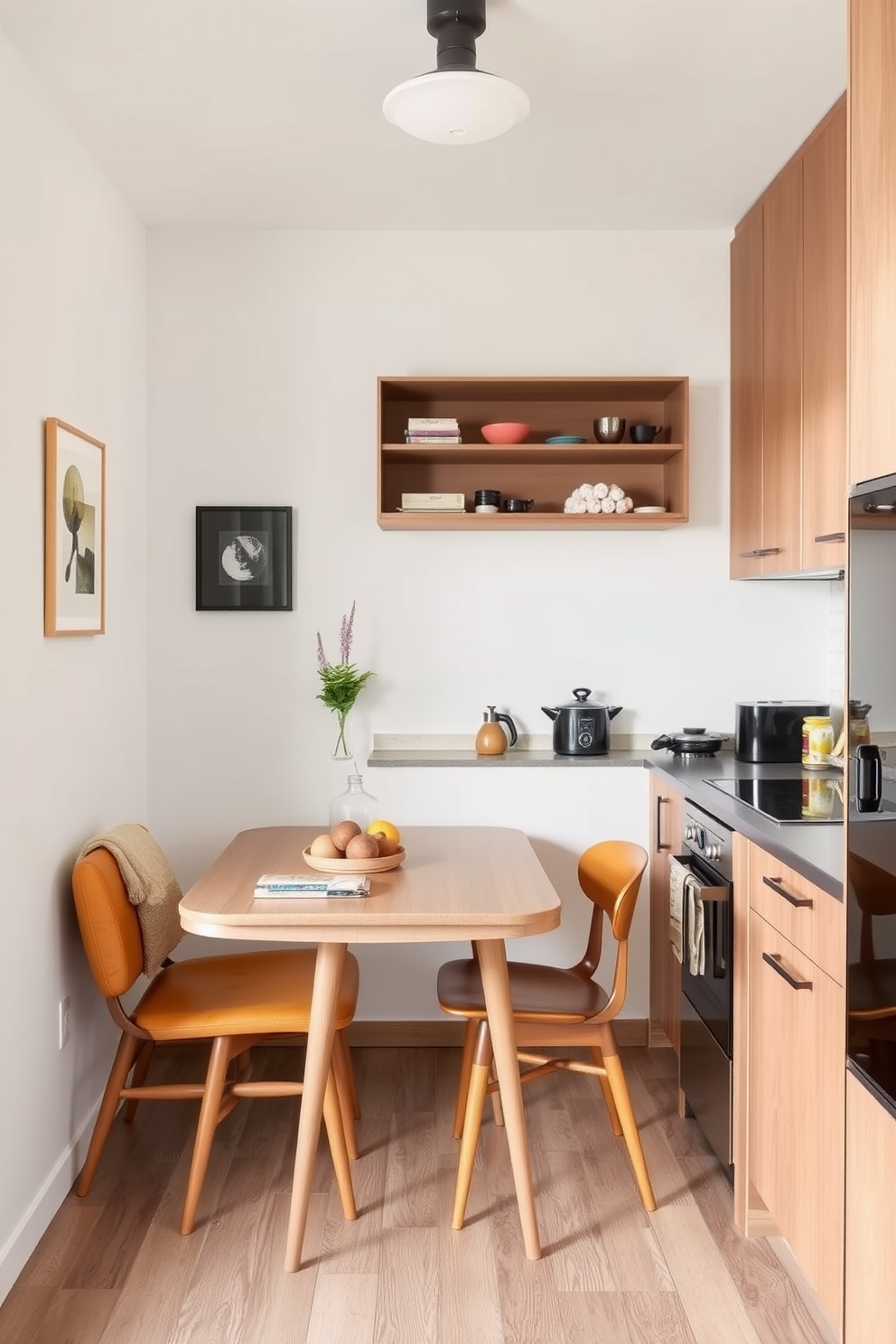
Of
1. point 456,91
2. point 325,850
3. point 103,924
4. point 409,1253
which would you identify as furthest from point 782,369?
point 409,1253

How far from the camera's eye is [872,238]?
1605 millimetres

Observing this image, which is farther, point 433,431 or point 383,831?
point 433,431

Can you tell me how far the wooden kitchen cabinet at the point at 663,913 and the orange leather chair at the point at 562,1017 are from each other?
0.35 metres

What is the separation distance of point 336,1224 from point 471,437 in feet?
7.88

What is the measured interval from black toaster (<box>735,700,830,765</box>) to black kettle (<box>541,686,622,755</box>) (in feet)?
1.48

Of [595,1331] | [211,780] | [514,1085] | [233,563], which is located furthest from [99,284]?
[595,1331]

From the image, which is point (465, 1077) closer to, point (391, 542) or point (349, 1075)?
point (349, 1075)

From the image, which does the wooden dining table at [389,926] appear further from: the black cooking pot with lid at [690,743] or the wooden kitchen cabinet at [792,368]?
the wooden kitchen cabinet at [792,368]

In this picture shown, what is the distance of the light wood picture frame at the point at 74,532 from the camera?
8.25 ft

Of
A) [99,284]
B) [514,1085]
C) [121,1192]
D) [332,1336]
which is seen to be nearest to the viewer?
[332,1336]

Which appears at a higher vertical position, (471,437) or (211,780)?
(471,437)

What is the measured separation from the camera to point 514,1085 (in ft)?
7.59

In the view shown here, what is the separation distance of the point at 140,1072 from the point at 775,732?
2095 mm

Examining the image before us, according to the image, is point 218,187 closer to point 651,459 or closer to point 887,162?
point 651,459
